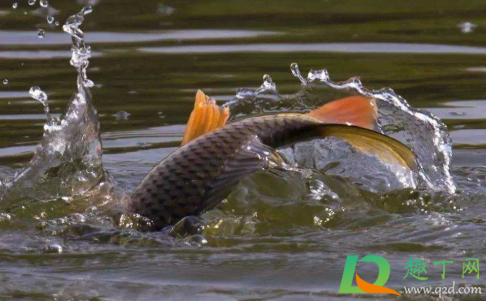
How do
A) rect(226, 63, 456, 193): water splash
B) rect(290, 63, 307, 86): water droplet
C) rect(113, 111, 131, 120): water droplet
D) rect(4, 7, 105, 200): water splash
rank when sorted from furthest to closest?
rect(113, 111, 131, 120): water droplet, rect(290, 63, 307, 86): water droplet, rect(226, 63, 456, 193): water splash, rect(4, 7, 105, 200): water splash

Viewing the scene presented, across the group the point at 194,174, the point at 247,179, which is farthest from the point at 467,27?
the point at 194,174

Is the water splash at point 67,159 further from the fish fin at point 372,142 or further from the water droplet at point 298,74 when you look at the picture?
the water droplet at point 298,74

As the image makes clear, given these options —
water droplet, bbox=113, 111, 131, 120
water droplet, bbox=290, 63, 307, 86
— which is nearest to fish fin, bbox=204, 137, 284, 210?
water droplet, bbox=290, 63, 307, 86

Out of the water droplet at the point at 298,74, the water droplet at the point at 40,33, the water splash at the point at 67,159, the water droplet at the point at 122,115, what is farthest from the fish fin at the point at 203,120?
the water droplet at the point at 40,33

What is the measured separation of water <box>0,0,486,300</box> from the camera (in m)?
3.81

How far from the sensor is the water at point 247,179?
3.81 m

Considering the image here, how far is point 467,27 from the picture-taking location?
9.20 m

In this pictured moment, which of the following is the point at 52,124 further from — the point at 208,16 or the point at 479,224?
the point at 208,16

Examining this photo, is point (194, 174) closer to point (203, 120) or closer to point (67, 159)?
point (203, 120)

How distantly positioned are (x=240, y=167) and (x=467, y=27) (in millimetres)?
5303

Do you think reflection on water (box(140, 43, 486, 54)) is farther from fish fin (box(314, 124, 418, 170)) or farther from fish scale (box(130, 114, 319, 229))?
fish scale (box(130, 114, 319, 229))

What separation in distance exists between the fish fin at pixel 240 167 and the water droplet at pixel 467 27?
198 inches

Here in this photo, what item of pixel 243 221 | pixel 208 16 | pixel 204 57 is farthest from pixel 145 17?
pixel 243 221

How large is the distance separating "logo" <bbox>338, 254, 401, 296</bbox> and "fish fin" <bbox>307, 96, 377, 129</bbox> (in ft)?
1.89
